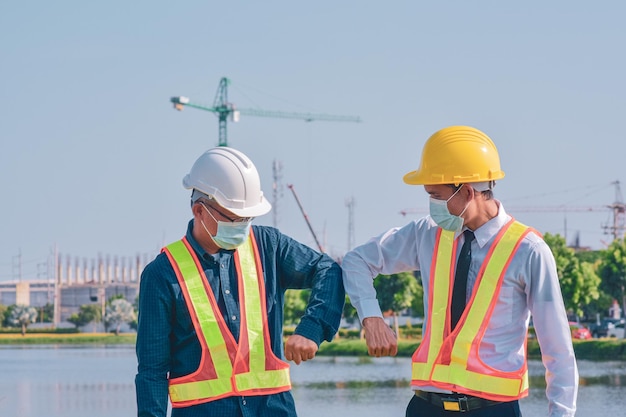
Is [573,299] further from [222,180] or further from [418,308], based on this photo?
[222,180]

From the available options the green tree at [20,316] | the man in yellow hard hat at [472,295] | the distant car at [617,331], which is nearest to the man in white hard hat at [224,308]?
the man in yellow hard hat at [472,295]

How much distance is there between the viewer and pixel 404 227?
17.9 feet

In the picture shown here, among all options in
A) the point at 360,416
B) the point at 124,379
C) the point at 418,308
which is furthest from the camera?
the point at 418,308

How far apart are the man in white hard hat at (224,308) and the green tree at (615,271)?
53998 millimetres

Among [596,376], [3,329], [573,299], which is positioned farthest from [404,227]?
[3,329]

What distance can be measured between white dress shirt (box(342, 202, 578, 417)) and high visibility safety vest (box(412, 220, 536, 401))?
0.03 metres

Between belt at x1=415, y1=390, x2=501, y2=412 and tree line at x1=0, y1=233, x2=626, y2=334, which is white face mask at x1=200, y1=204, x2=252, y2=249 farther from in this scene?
tree line at x1=0, y1=233, x2=626, y2=334

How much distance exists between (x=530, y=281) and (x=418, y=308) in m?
64.5

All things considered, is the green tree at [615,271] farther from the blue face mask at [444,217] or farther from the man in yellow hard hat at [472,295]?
the blue face mask at [444,217]

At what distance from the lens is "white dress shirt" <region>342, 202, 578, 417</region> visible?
5.10m

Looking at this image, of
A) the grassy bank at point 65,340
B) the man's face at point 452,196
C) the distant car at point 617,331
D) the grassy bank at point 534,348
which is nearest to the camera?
the man's face at point 452,196

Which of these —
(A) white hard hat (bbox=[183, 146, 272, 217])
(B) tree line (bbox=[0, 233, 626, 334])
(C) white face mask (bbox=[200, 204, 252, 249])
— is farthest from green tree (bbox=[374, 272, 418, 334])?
(C) white face mask (bbox=[200, 204, 252, 249])

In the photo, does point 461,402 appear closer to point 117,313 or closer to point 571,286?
point 571,286

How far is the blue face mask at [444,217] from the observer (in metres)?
5.22
